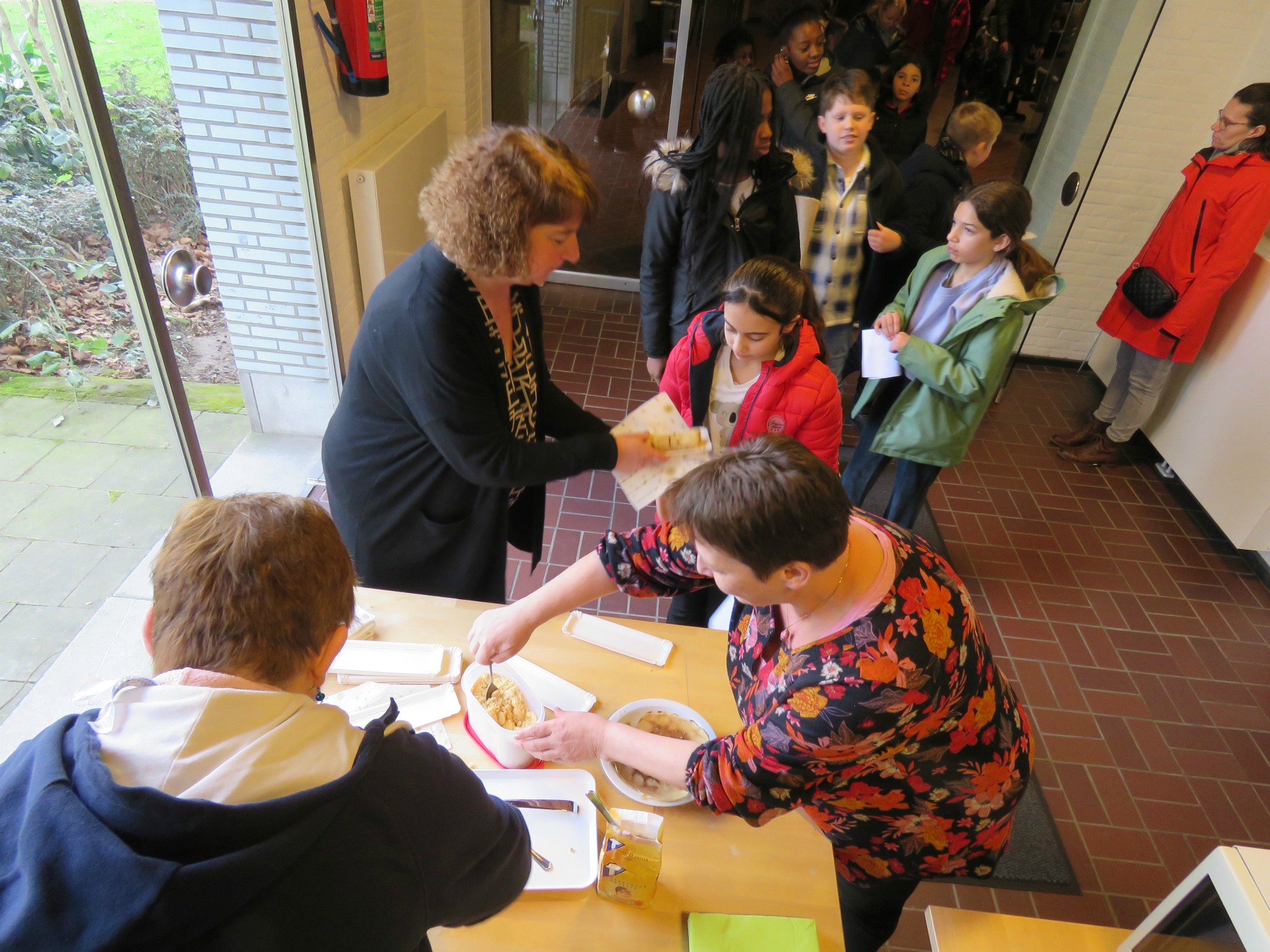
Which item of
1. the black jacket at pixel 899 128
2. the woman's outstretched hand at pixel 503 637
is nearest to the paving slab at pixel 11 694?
the woman's outstretched hand at pixel 503 637

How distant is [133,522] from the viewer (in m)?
2.81

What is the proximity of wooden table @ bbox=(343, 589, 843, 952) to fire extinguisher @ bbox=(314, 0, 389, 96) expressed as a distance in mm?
2416

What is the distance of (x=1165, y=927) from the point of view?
132 cm

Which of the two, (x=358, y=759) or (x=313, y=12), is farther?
(x=313, y=12)

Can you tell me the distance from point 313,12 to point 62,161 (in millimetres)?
1230

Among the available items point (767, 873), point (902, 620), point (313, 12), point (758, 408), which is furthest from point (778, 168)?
point (767, 873)

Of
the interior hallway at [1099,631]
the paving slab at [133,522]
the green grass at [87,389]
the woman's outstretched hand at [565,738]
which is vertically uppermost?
the woman's outstretched hand at [565,738]

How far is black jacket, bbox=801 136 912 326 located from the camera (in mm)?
3205

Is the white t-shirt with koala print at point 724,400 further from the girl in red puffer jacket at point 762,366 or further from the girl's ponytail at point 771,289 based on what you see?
the girl's ponytail at point 771,289

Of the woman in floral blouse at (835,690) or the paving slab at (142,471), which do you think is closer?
the woman in floral blouse at (835,690)

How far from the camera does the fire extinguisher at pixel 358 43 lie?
305 centimetres

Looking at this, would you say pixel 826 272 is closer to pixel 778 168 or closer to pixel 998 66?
pixel 778 168

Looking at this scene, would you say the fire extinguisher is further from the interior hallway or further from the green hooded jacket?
the green hooded jacket

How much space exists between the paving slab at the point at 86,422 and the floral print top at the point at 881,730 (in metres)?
1.96
